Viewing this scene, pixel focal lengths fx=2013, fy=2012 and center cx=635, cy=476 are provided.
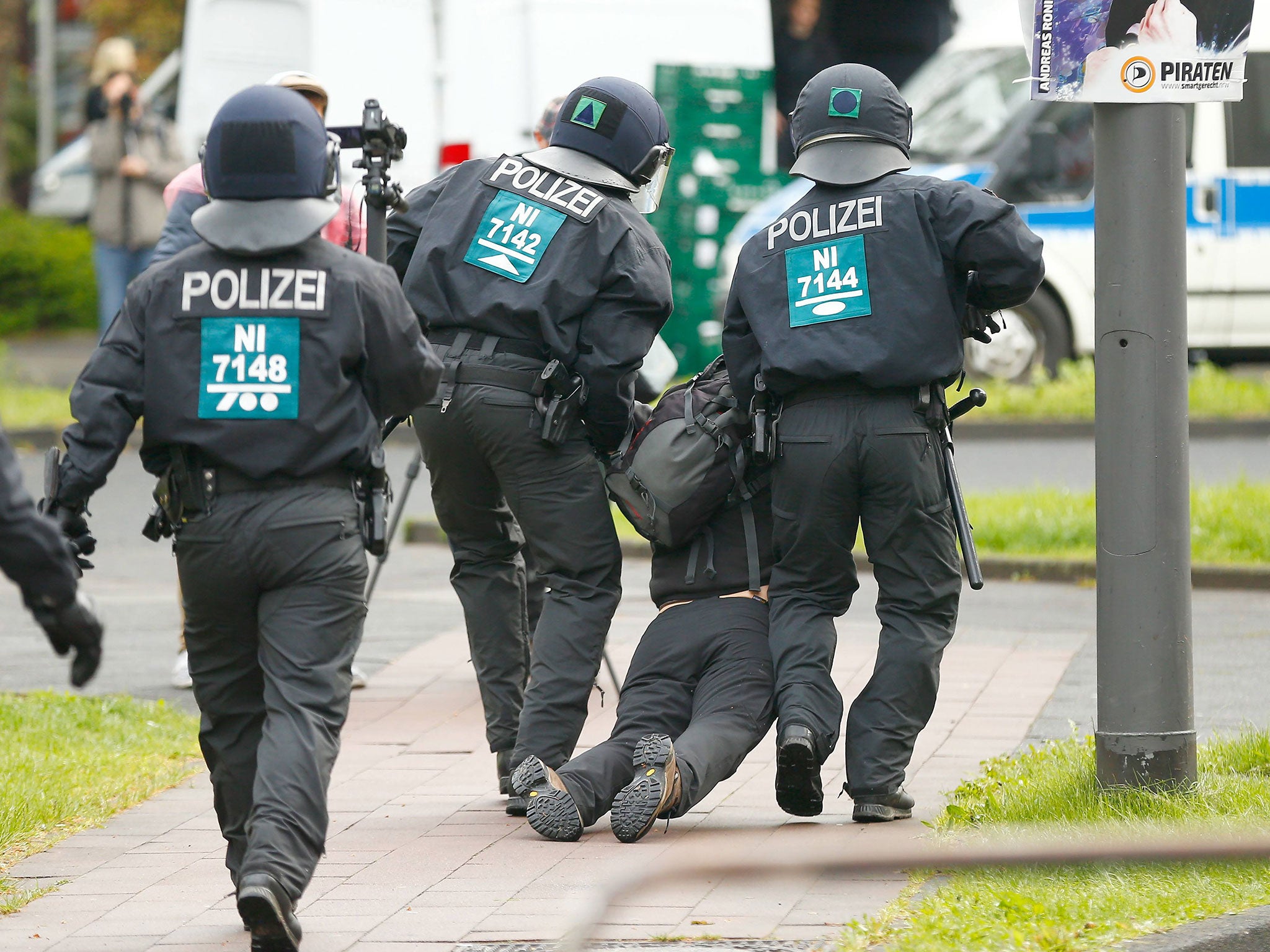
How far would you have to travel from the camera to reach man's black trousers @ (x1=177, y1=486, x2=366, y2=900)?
413 cm

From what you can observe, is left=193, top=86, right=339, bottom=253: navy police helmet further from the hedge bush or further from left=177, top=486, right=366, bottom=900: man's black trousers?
the hedge bush

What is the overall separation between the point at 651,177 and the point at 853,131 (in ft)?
2.07

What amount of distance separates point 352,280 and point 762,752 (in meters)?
2.56

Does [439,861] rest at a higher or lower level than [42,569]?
lower

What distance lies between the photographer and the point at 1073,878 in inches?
163

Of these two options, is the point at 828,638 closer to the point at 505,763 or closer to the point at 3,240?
the point at 505,763

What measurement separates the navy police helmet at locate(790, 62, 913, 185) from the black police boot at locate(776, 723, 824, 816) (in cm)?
145

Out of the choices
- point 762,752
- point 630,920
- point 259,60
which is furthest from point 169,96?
point 630,920

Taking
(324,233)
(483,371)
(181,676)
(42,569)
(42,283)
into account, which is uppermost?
(42,283)

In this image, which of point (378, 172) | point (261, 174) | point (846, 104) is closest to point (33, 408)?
point (378, 172)

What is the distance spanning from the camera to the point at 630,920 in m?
4.26

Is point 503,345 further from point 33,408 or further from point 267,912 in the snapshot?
point 33,408

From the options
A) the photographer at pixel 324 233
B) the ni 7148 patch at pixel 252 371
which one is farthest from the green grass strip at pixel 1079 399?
the ni 7148 patch at pixel 252 371

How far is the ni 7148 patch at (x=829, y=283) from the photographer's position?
520 centimetres
